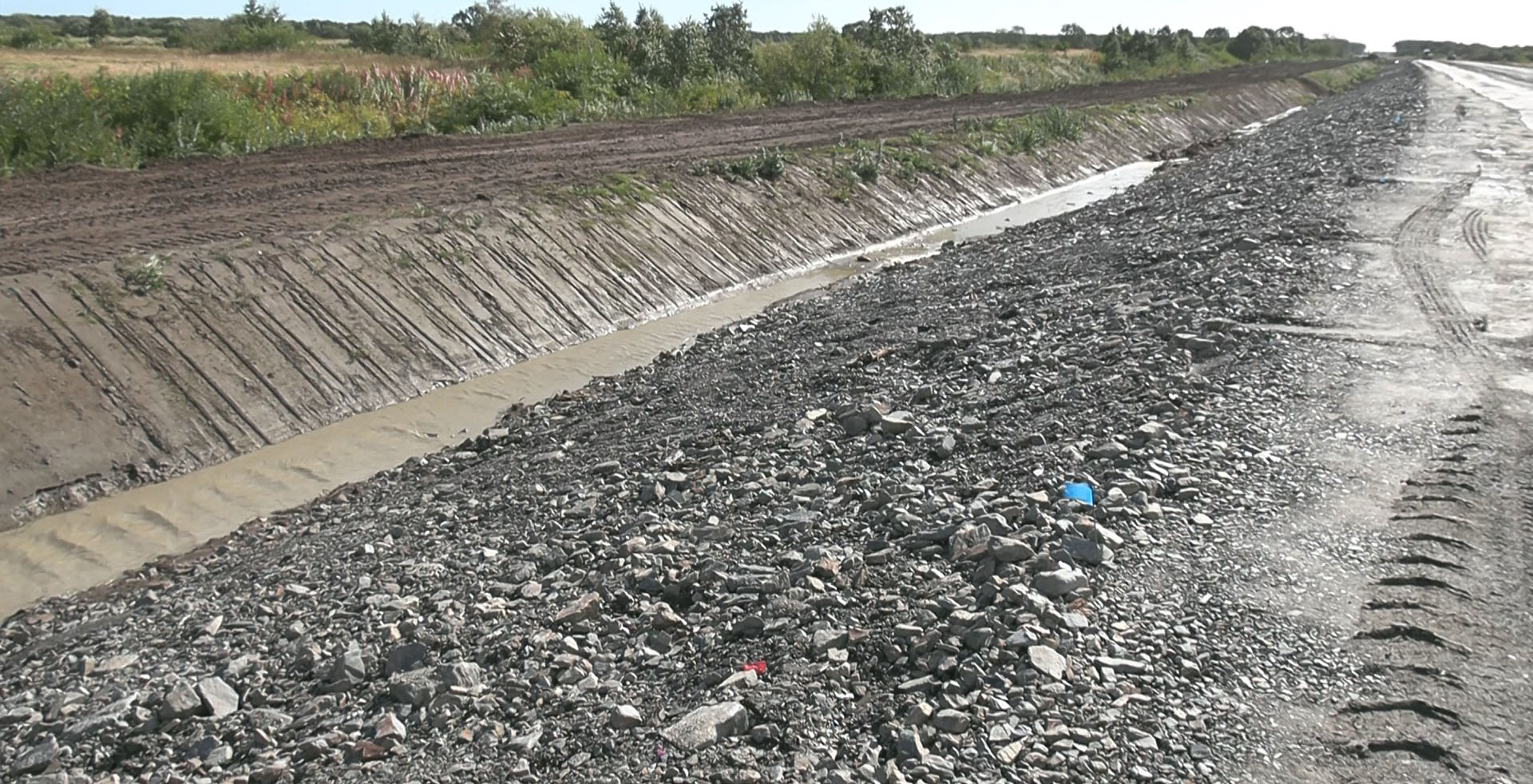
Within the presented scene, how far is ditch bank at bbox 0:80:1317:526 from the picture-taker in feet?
34.1

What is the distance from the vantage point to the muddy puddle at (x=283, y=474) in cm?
889

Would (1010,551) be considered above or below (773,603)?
above

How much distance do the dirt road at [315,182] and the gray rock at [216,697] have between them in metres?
8.07

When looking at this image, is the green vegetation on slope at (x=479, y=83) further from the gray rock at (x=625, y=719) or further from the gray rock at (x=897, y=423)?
the gray rock at (x=625, y=719)

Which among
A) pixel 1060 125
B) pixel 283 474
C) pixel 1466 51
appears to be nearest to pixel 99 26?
pixel 1060 125

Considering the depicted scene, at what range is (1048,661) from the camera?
5090 mm

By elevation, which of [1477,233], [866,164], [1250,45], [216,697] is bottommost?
[216,697]

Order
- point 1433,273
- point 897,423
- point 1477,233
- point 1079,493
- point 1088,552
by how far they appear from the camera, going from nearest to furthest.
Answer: point 1088,552
point 1079,493
point 897,423
point 1433,273
point 1477,233

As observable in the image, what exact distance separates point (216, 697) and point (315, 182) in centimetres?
1378

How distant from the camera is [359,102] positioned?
27953 mm

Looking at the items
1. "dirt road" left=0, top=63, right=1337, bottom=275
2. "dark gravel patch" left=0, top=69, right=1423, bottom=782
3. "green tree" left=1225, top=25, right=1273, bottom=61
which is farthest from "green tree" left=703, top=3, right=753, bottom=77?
"green tree" left=1225, top=25, right=1273, bottom=61

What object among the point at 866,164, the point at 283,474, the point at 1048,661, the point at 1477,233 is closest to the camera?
the point at 1048,661

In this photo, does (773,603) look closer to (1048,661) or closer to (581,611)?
(581,611)

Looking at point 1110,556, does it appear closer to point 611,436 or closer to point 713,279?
point 611,436
